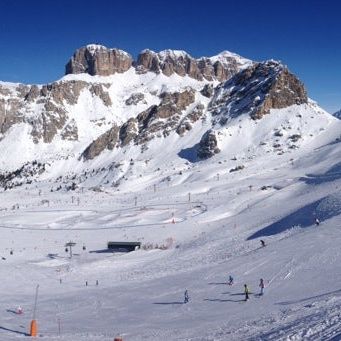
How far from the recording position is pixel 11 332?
2812 centimetres

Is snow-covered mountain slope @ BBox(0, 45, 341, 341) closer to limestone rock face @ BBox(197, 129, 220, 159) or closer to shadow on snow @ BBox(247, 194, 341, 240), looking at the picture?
shadow on snow @ BBox(247, 194, 341, 240)

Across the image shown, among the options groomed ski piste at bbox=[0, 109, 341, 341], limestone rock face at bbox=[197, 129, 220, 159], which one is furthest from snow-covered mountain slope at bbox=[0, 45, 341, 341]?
limestone rock face at bbox=[197, 129, 220, 159]

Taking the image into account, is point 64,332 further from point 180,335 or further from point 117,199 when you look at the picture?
point 117,199

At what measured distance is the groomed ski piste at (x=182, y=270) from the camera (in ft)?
87.5

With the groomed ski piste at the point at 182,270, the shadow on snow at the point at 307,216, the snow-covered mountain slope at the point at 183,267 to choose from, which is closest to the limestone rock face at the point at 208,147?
the snow-covered mountain slope at the point at 183,267

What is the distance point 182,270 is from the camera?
150 ft

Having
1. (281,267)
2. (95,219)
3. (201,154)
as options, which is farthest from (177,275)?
(201,154)

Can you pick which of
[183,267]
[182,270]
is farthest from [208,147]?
[182,270]

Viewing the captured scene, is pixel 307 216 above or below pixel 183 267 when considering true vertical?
above

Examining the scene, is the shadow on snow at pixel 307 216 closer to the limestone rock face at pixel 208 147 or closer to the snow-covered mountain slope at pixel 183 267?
the snow-covered mountain slope at pixel 183 267

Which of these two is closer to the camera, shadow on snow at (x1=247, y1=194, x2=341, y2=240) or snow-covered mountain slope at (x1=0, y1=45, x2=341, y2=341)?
snow-covered mountain slope at (x1=0, y1=45, x2=341, y2=341)

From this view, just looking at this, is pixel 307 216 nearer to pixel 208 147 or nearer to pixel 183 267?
pixel 183 267

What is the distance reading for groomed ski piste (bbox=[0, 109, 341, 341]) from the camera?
2666 centimetres

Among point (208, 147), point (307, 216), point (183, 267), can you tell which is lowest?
point (183, 267)
